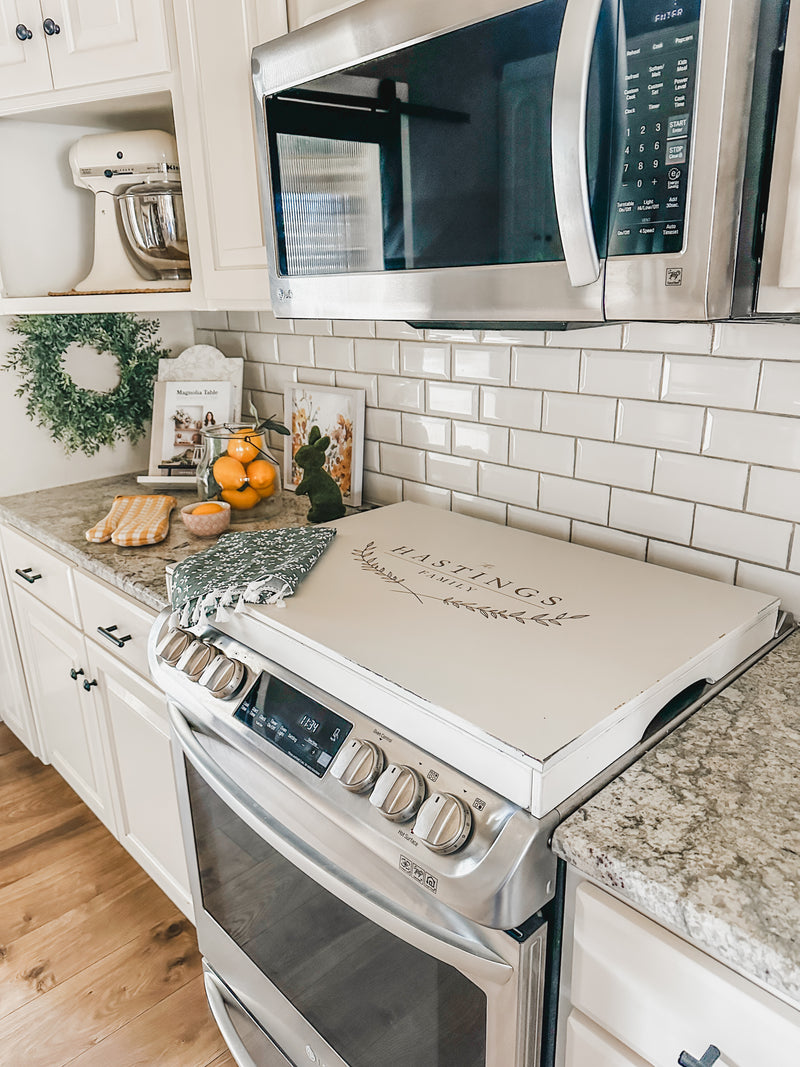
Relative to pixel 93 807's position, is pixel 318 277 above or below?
above

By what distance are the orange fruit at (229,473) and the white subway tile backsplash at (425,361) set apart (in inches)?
15.8

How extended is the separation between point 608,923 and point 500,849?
0.38ft

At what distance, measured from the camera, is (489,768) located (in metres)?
0.71

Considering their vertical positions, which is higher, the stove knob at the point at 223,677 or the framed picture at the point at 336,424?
the framed picture at the point at 336,424

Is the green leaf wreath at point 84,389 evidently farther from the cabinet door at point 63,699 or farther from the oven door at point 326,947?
the oven door at point 326,947

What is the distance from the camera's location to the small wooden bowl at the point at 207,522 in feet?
4.87

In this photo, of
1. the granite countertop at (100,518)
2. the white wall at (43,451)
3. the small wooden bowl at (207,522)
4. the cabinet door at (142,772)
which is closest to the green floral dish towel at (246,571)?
the granite countertop at (100,518)

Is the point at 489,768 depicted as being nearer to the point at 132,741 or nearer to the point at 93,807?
the point at 132,741

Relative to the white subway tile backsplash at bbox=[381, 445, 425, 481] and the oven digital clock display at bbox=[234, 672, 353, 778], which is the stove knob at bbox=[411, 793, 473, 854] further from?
the white subway tile backsplash at bbox=[381, 445, 425, 481]

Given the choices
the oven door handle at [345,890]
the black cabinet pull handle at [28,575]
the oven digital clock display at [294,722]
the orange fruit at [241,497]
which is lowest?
the oven door handle at [345,890]

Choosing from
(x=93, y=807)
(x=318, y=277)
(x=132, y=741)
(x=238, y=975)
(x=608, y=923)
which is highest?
(x=318, y=277)

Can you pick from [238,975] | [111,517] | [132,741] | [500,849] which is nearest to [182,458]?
[111,517]

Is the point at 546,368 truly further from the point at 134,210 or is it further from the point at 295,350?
the point at 134,210

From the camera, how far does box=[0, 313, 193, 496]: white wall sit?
1.87 meters
